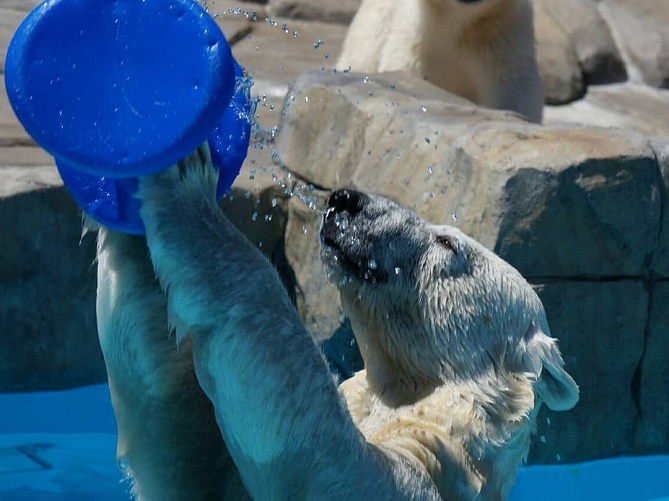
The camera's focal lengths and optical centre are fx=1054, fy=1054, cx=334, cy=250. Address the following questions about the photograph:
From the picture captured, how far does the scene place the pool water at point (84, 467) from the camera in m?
3.95

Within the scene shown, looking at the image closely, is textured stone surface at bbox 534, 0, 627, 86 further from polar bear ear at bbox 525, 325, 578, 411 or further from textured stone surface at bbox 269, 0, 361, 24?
polar bear ear at bbox 525, 325, 578, 411

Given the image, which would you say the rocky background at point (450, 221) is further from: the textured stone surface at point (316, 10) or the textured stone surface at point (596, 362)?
the textured stone surface at point (316, 10)

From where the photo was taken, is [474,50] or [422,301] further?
[474,50]

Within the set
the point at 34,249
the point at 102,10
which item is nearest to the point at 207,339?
the point at 102,10

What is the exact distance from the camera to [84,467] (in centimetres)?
416

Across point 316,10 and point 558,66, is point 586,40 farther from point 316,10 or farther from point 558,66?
point 316,10

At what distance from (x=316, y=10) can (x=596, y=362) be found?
5.88 metres

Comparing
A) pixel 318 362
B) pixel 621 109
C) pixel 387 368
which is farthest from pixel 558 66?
pixel 318 362

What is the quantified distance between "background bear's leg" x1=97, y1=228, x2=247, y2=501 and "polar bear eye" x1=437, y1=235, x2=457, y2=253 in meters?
0.59

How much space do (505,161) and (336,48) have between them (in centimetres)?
499

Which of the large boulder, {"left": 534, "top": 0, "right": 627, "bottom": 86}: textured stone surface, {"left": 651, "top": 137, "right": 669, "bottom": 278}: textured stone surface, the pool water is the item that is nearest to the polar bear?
the large boulder

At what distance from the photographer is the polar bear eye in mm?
2142

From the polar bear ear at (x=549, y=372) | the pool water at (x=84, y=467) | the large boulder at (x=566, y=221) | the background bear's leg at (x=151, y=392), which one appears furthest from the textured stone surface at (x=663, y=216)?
the background bear's leg at (x=151, y=392)

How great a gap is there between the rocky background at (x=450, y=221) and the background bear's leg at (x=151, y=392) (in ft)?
5.36
